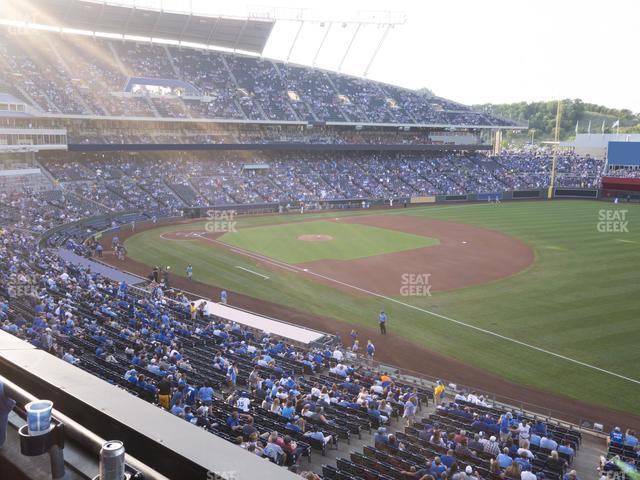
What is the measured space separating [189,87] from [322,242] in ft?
122

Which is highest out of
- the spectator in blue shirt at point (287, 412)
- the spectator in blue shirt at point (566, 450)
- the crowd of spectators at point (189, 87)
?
the crowd of spectators at point (189, 87)

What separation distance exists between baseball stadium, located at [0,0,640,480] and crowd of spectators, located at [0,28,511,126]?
0.40 m

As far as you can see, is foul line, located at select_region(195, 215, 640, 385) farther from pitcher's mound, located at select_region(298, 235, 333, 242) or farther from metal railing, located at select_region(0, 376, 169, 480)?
metal railing, located at select_region(0, 376, 169, 480)

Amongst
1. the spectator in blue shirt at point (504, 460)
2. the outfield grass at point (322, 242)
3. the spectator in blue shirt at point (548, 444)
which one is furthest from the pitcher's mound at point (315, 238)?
the spectator in blue shirt at point (504, 460)

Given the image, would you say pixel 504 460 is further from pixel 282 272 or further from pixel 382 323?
pixel 282 272

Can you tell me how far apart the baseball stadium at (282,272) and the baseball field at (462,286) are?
0.19m

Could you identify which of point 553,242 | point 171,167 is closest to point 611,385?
point 553,242

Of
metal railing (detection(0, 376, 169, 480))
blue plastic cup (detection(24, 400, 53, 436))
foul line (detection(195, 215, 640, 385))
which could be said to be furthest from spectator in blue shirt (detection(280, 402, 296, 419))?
foul line (detection(195, 215, 640, 385))

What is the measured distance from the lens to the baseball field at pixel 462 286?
69.5 ft

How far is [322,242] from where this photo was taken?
45.2 meters

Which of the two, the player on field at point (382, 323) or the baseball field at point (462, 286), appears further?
the player on field at point (382, 323)

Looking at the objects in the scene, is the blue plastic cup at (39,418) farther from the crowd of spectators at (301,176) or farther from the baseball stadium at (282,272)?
the crowd of spectators at (301,176)

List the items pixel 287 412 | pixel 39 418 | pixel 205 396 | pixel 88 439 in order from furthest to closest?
pixel 205 396 → pixel 287 412 → pixel 88 439 → pixel 39 418

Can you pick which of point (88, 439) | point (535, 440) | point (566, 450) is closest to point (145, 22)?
point (535, 440)
